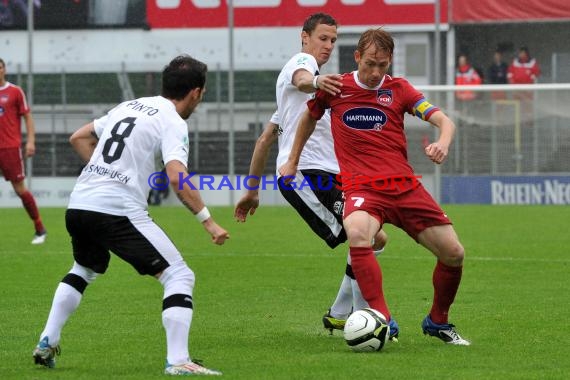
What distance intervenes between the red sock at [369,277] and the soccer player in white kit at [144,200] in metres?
1.23

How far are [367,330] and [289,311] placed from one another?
241 centimetres

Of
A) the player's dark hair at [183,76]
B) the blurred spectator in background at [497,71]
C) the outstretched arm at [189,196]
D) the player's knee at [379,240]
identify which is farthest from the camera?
the blurred spectator in background at [497,71]

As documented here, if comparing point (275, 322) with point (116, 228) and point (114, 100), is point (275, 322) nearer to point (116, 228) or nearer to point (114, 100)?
point (116, 228)

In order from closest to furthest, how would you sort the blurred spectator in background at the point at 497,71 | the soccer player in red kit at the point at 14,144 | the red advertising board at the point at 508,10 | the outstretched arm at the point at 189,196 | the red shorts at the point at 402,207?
the outstretched arm at the point at 189,196 < the red shorts at the point at 402,207 < the soccer player in red kit at the point at 14,144 < the red advertising board at the point at 508,10 < the blurred spectator in background at the point at 497,71

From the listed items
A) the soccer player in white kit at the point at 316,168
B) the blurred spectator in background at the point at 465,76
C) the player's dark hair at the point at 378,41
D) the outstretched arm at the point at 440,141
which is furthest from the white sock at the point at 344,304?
the blurred spectator in background at the point at 465,76

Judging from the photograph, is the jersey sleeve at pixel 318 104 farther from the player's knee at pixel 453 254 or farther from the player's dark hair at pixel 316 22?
the player's knee at pixel 453 254

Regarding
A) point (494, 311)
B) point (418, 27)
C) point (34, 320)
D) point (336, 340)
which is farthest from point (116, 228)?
point (418, 27)

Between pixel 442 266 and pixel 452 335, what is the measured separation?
0.45m

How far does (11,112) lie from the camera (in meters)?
16.5

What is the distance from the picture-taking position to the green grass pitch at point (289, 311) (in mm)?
6770

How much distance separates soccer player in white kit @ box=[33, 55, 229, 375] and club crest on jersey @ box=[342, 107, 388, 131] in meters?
1.28

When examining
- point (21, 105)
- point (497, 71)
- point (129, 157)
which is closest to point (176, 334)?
point (129, 157)

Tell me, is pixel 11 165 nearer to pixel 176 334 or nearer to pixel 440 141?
pixel 440 141

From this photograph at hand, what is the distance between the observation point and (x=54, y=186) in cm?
2512
